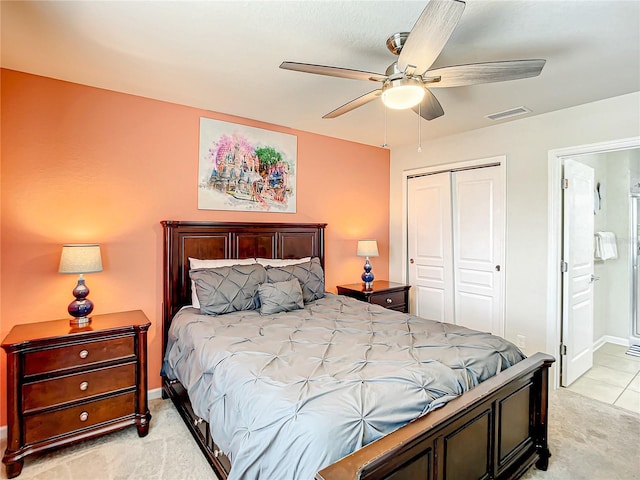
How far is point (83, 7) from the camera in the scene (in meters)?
1.71

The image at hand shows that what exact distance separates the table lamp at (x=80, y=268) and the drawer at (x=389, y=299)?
8.36ft

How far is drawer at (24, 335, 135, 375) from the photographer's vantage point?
6.77 ft

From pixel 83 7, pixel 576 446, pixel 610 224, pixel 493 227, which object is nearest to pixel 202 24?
pixel 83 7

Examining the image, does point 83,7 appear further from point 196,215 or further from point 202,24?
point 196,215

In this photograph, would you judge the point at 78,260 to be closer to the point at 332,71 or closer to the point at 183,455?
the point at 183,455

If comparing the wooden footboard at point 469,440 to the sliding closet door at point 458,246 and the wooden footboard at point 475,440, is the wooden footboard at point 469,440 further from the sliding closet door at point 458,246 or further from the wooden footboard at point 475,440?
the sliding closet door at point 458,246

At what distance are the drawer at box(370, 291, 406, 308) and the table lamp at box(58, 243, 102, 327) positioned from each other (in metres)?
2.55

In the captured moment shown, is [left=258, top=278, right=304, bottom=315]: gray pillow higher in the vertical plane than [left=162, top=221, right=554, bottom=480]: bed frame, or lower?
higher

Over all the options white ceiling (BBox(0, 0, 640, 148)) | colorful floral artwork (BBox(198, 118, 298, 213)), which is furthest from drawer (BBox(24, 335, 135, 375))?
white ceiling (BBox(0, 0, 640, 148))

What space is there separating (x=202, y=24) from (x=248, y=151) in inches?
61.9

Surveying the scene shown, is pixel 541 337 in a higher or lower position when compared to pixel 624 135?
lower

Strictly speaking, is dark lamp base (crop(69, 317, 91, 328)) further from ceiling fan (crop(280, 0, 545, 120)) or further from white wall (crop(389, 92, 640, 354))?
white wall (crop(389, 92, 640, 354))

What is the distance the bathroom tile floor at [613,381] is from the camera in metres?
2.96

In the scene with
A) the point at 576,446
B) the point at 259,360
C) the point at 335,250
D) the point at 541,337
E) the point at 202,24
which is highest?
the point at 202,24
